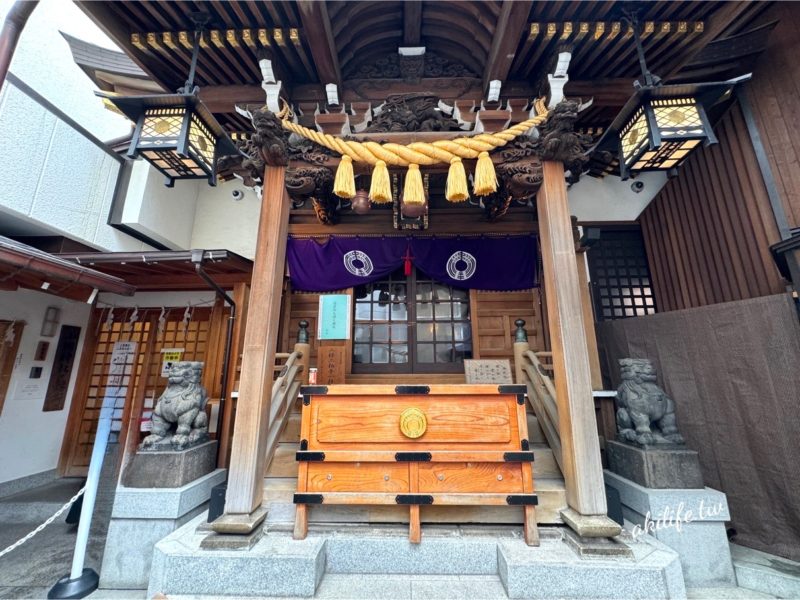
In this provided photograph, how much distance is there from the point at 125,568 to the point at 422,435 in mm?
3116

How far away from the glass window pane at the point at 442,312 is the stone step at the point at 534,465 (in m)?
2.76

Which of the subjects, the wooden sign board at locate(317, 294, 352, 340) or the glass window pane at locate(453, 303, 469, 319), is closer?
the wooden sign board at locate(317, 294, 352, 340)

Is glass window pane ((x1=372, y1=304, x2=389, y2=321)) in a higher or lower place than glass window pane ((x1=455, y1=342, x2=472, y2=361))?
higher

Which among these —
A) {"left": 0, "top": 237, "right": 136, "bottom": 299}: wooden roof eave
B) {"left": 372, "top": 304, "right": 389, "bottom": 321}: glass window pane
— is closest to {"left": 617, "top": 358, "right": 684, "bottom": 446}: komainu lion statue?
{"left": 372, "top": 304, "right": 389, "bottom": 321}: glass window pane

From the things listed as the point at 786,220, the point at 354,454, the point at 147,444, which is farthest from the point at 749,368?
the point at 147,444

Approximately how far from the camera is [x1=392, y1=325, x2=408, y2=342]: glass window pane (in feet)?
19.5

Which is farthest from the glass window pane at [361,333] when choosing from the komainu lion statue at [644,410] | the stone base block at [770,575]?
the stone base block at [770,575]

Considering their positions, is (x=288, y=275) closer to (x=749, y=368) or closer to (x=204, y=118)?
(x=204, y=118)

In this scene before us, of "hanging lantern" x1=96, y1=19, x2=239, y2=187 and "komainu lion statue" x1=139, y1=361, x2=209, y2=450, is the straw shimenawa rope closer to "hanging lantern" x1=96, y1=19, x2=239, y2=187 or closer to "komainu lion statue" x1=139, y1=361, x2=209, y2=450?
"hanging lantern" x1=96, y1=19, x2=239, y2=187

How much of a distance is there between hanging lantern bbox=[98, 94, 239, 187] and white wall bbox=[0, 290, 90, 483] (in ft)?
14.8

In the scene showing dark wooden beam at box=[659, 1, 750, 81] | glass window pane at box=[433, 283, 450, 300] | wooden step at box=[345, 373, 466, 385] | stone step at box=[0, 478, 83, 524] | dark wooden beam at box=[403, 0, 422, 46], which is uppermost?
dark wooden beam at box=[403, 0, 422, 46]

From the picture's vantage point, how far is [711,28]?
11.5 ft

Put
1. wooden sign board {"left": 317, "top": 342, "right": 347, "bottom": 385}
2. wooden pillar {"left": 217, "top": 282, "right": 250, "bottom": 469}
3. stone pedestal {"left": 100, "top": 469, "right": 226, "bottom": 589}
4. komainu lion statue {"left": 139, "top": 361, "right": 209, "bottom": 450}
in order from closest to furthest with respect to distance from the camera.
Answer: stone pedestal {"left": 100, "top": 469, "right": 226, "bottom": 589}
komainu lion statue {"left": 139, "top": 361, "right": 209, "bottom": 450}
wooden pillar {"left": 217, "top": 282, "right": 250, "bottom": 469}
wooden sign board {"left": 317, "top": 342, "right": 347, "bottom": 385}

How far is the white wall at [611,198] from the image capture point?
649 cm
